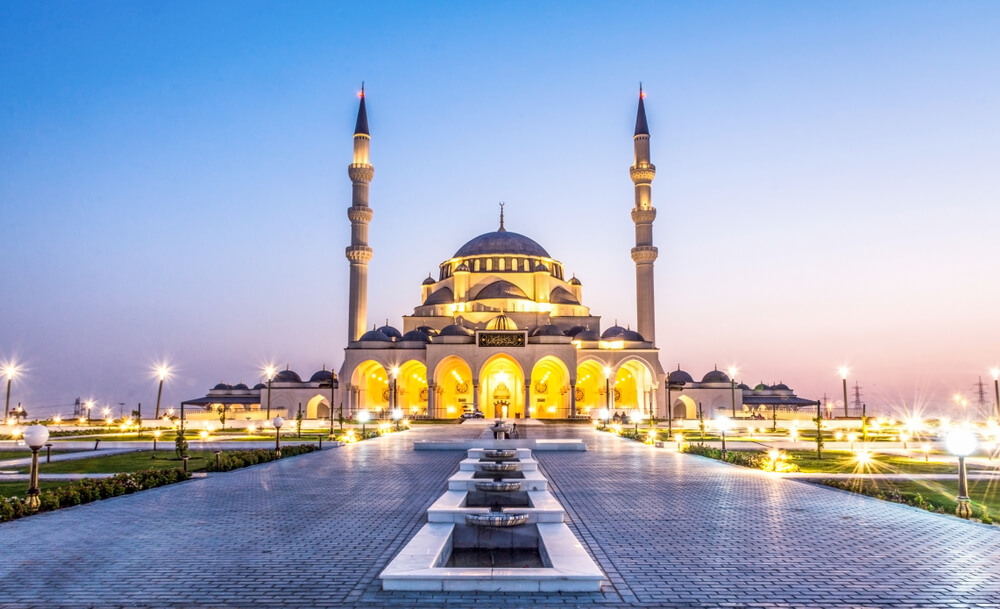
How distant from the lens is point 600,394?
138 feet

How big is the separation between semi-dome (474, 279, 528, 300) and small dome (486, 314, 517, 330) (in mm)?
3923

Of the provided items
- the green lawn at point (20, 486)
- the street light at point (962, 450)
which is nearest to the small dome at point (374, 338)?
the green lawn at point (20, 486)

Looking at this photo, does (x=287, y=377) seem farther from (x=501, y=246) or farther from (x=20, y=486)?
(x=20, y=486)

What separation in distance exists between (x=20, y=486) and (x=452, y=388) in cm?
3220

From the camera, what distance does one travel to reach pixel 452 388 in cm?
4206

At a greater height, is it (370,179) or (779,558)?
(370,179)

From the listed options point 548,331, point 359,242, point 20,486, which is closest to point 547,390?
point 548,331

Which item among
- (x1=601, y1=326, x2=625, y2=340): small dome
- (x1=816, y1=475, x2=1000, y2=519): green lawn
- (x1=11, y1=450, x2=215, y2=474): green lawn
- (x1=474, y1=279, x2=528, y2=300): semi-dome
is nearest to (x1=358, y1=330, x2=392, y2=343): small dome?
(x1=474, y1=279, x2=528, y2=300): semi-dome

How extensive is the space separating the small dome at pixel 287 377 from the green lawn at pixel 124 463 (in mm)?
26253

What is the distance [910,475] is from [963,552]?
6.57 meters

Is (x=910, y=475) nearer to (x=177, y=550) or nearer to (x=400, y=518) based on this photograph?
(x=400, y=518)

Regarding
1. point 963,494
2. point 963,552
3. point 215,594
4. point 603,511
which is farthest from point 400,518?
point 963,494

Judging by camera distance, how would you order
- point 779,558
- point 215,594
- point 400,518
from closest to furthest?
1. point 215,594
2. point 779,558
3. point 400,518

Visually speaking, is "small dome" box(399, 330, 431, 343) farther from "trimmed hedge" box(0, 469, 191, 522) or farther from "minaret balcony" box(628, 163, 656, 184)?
"trimmed hedge" box(0, 469, 191, 522)
